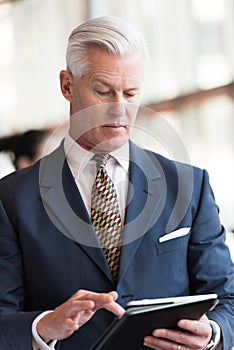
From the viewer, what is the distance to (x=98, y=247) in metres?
1.93

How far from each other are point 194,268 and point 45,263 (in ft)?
1.11

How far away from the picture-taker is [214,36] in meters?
4.34

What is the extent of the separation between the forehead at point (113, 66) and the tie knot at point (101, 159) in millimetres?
188

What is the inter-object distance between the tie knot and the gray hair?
0.19 meters

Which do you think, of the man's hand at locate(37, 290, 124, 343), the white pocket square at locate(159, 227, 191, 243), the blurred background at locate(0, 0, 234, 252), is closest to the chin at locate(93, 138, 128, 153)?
the white pocket square at locate(159, 227, 191, 243)

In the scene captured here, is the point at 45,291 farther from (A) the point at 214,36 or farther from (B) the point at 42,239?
(A) the point at 214,36

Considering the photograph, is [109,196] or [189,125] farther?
[189,125]

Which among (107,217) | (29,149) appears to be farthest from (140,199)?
(29,149)

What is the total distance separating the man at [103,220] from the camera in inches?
75.5

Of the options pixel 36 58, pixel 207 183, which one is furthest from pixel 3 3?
pixel 207 183

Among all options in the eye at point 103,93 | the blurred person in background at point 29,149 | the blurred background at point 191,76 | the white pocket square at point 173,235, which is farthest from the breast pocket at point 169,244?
the blurred person in background at point 29,149

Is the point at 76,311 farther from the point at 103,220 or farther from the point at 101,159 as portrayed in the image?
the point at 101,159

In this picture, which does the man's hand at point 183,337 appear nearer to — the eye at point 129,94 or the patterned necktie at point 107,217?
the patterned necktie at point 107,217

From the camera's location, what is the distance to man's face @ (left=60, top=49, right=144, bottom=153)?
191cm
